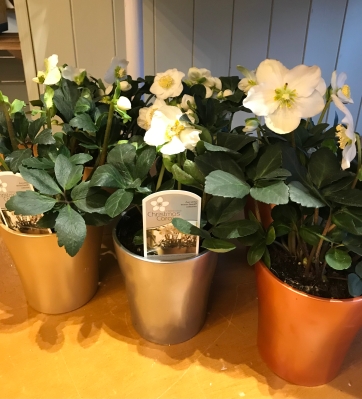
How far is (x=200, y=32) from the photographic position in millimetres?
1229

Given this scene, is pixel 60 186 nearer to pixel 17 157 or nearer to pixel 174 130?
pixel 17 157

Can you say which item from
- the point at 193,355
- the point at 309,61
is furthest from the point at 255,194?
the point at 309,61

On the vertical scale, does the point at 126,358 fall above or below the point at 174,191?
below

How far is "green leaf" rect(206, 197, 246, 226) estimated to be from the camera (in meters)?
0.61

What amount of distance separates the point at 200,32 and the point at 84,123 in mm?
716

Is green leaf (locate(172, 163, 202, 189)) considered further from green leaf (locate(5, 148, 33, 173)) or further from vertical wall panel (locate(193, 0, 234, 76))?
vertical wall panel (locate(193, 0, 234, 76))

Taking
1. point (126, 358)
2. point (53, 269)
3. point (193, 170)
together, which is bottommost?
point (126, 358)

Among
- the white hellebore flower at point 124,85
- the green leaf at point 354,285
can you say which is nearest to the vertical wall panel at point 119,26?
the white hellebore flower at point 124,85

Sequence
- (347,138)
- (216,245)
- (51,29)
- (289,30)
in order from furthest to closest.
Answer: (289,30) < (51,29) < (216,245) < (347,138)

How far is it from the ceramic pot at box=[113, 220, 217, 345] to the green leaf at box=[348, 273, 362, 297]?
212mm

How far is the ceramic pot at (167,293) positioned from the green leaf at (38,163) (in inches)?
6.3

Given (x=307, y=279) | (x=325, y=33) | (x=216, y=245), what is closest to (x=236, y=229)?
(x=216, y=245)

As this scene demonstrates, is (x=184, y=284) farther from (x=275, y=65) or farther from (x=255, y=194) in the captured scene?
(x=275, y=65)

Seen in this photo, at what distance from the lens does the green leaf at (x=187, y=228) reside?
1.95 feet
